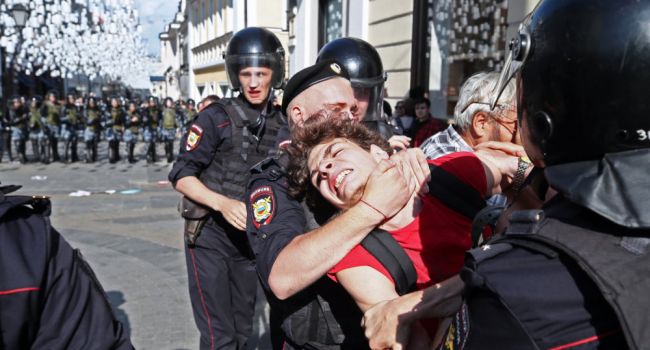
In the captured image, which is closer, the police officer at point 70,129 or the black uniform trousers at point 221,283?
the black uniform trousers at point 221,283

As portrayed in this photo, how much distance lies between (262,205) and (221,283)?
1.36m

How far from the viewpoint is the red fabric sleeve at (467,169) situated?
147cm

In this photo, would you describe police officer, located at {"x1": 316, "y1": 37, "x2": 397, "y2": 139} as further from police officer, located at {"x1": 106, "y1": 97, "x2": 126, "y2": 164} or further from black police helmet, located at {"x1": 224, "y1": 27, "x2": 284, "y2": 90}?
police officer, located at {"x1": 106, "y1": 97, "x2": 126, "y2": 164}

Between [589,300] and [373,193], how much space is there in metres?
0.60

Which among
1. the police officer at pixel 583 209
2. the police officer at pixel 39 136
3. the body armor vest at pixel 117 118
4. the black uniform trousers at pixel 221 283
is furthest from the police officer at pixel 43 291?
the body armor vest at pixel 117 118

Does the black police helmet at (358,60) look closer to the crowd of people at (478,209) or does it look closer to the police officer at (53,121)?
the crowd of people at (478,209)

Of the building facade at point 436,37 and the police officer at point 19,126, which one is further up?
the building facade at point 436,37

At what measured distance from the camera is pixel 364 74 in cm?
266

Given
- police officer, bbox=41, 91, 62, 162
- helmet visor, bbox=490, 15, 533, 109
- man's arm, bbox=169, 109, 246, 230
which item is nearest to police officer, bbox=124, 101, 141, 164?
police officer, bbox=41, 91, 62, 162

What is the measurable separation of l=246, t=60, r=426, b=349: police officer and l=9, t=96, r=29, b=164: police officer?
41.7 ft

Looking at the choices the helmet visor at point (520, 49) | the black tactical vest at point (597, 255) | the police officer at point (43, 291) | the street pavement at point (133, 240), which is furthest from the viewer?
the street pavement at point (133, 240)

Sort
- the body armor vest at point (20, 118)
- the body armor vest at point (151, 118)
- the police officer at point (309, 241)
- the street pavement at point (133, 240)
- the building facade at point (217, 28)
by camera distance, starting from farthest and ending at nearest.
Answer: the building facade at point (217, 28)
the body armor vest at point (151, 118)
the body armor vest at point (20, 118)
the street pavement at point (133, 240)
the police officer at point (309, 241)

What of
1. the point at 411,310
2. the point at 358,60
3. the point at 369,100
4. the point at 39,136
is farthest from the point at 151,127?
the point at 411,310

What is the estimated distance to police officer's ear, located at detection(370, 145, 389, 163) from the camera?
4.79 feet
